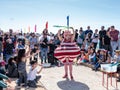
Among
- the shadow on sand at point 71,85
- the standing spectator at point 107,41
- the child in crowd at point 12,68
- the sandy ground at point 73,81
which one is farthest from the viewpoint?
the standing spectator at point 107,41

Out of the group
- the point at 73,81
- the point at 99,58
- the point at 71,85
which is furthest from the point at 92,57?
the point at 71,85

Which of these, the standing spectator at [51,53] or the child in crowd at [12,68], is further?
the standing spectator at [51,53]

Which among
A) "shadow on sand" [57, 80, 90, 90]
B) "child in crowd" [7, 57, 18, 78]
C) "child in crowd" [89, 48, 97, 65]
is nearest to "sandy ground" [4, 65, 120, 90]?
"shadow on sand" [57, 80, 90, 90]

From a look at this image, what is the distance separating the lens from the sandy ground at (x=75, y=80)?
9.01 metres

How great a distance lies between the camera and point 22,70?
9.13m

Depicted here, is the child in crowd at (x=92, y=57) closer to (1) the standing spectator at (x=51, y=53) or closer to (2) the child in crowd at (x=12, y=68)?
(1) the standing spectator at (x=51, y=53)

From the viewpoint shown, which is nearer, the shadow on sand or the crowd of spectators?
the shadow on sand

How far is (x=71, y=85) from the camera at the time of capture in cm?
924

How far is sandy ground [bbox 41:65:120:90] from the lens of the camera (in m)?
9.01

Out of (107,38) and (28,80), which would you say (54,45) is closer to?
(107,38)

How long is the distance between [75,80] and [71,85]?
0.84 metres

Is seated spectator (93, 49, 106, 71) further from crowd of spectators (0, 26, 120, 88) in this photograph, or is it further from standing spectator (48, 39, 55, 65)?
standing spectator (48, 39, 55, 65)

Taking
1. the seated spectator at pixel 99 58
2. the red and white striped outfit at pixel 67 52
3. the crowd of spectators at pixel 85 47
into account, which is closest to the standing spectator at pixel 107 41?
the crowd of spectators at pixel 85 47

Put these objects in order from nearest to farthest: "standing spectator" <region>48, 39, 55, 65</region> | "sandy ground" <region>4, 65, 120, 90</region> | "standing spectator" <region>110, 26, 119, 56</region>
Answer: "sandy ground" <region>4, 65, 120, 90</region> → "standing spectator" <region>48, 39, 55, 65</region> → "standing spectator" <region>110, 26, 119, 56</region>
